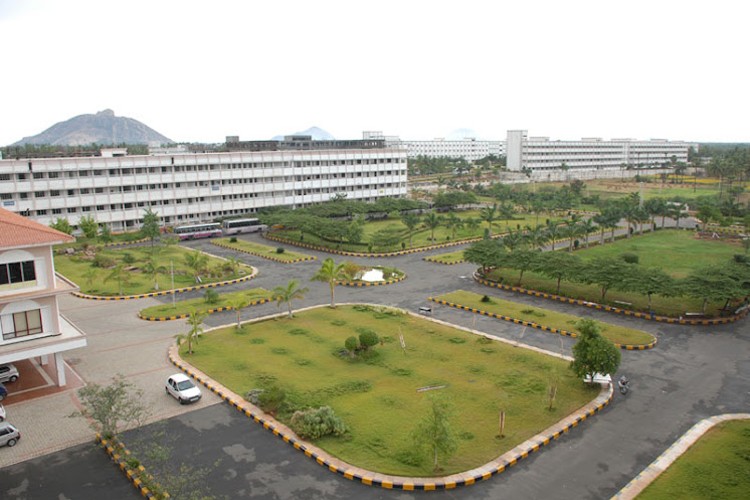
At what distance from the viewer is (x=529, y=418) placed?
77.6ft

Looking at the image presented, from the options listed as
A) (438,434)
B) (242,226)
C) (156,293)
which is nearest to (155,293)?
(156,293)

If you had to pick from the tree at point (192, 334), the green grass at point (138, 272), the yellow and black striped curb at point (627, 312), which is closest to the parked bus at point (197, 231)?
the green grass at point (138, 272)

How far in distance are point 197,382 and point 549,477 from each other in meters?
16.7

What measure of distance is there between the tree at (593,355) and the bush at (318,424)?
11.4m

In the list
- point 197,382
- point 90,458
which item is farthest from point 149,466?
point 197,382

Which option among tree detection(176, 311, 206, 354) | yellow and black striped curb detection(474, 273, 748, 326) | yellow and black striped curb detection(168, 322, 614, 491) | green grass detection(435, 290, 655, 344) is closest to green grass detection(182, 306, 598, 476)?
yellow and black striped curb detection(168, 322, 614, 491)

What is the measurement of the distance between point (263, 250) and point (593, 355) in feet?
140

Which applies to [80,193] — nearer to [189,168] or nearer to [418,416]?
[189,168]

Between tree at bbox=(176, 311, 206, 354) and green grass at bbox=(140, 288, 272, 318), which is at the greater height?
tree at bbox=(176, 311, 206, 354)

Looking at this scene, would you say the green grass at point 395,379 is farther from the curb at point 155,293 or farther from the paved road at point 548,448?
the curb at point 155,293

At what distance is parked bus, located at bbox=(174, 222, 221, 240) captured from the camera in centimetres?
7031

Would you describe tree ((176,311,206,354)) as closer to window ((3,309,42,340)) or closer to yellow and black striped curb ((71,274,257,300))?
window ((3,309,42,340))

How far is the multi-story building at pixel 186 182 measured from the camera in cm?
6719

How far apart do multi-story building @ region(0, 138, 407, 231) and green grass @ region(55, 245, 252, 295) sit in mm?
12170
